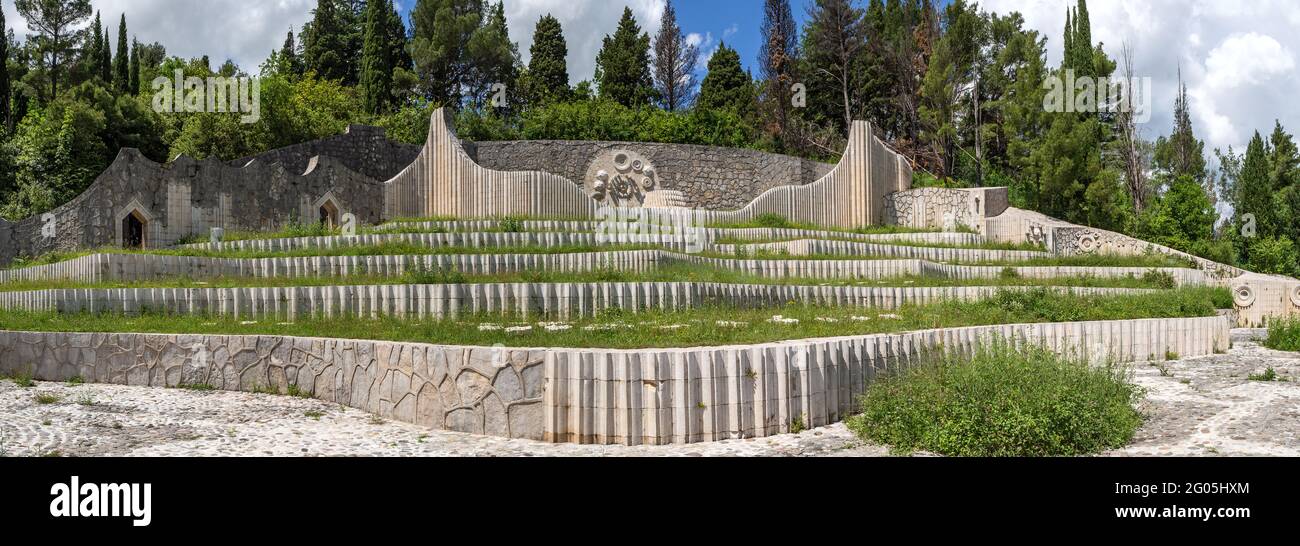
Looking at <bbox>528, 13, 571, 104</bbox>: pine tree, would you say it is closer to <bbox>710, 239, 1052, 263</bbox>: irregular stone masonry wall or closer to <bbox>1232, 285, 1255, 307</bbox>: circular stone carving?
<bbox>710, 239, 1052, 263</bbox>: irregular stone masonry wall

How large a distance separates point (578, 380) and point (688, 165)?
871 inches

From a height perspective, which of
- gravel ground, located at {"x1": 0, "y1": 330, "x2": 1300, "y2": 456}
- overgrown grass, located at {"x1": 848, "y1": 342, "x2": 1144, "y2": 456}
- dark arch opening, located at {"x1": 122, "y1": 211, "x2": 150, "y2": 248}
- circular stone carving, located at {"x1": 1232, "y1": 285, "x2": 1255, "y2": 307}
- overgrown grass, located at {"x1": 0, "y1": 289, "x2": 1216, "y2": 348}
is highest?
dark arch opening, located at {"x1": 122, "y1": 211, "x2": 150, "y2": 248}

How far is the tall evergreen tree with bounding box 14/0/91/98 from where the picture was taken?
38.8 m

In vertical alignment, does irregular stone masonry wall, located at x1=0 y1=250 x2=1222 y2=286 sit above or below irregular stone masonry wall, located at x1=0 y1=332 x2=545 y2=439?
above

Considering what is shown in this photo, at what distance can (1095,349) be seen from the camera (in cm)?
1260

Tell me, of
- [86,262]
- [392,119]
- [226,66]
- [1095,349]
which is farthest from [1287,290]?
[226,66]

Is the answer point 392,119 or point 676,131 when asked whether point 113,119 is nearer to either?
point 392,119

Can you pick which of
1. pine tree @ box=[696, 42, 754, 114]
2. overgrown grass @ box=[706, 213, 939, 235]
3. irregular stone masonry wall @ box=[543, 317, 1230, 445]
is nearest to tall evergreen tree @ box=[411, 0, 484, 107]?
pine tree @ box=[696, 42, 754, 114]

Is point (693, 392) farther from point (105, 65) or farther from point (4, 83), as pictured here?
point (105, 65)

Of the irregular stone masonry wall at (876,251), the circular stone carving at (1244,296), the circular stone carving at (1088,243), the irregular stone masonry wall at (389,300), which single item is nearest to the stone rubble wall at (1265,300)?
the circular stone carving at (1244,296)

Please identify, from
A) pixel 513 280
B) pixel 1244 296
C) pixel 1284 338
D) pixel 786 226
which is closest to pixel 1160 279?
pixel 1244 296

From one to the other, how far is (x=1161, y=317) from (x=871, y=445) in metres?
8.89

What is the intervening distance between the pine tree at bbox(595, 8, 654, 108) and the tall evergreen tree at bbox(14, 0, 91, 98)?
22.6 meters

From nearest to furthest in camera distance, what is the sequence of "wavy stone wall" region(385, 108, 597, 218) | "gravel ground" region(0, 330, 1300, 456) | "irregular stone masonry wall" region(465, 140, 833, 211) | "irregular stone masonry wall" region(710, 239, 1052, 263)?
1. "gravel ground" region(0, 330, 1300, 456)
2. "irregular stone masonry wall" region(710, 239, 1052, 263)
3. "wavy stone wall" region(385, 108, 597, 218)
4. "irregular stone masonry wall" region(465, 140, 833, 211)
